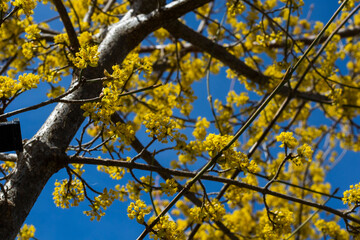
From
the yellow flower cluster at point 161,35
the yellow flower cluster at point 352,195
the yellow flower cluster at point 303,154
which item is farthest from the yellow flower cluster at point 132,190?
the yellow flower cluster at point 161,35

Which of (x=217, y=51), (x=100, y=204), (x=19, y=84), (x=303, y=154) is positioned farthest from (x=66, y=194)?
(x=217, y=51)

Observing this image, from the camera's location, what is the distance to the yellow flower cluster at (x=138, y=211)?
1842 mm

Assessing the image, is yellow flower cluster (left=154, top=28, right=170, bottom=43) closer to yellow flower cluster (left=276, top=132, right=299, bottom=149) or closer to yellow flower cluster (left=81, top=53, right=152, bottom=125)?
yellow flower cluster (left=276, top=132, right=299, bottom=149)

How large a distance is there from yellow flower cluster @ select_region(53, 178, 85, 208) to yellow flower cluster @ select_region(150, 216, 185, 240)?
0.66 meters

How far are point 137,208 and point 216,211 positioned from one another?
1.50ft

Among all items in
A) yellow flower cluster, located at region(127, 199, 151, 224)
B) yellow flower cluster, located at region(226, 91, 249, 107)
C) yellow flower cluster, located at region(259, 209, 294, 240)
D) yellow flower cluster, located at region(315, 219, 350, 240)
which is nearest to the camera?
yellow flower cluster, located at region(127, 199, 151, 224)

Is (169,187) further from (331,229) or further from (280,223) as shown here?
(331,229)

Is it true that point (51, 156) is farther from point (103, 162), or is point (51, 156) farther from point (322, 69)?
point (322, 69)

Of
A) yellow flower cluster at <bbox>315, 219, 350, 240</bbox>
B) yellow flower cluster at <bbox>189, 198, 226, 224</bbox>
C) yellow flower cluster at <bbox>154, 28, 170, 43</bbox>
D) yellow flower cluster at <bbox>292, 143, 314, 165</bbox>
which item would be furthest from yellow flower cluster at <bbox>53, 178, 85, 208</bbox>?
yellow flower cluster at <bbox>154, 28, 170, 43</bbox>

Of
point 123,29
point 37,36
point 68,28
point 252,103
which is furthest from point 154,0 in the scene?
point 252,103

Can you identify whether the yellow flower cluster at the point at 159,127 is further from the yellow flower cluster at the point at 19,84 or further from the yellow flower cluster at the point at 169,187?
the yellow flower cluster at the point at 19,84

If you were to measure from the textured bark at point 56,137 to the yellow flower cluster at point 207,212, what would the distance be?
0.76 metres

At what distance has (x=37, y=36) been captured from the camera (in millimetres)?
2406

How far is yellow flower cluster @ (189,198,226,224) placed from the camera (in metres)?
1.95
